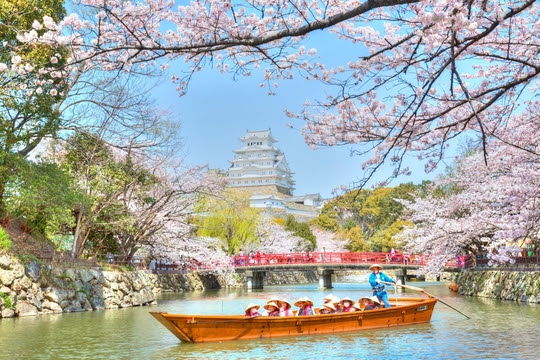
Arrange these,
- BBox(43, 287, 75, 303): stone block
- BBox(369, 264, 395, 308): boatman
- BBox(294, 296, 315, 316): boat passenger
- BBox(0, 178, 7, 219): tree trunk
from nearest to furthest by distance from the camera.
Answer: BBox(294, 296, 315, 316): boat passenger, BBox(369, 264, 395, 308): boatman, BBox(0, 178, 7, 219): tree trunk, BBox(43, 287, 75, 303): stone block

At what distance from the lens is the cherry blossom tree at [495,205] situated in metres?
11.8

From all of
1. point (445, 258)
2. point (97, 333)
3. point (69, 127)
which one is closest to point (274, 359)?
point (97, 333)

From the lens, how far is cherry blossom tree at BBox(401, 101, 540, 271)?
1183 cm

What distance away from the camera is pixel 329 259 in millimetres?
36438

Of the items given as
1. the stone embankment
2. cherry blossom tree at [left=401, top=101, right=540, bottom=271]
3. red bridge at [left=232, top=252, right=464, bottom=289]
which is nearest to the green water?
the stone embankment

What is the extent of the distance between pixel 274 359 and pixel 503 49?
5.92 metres

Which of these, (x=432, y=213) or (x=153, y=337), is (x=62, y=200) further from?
(x=432, y=213)

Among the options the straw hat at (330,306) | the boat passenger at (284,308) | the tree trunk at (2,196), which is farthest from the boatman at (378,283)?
the tree trunk at (2,196)

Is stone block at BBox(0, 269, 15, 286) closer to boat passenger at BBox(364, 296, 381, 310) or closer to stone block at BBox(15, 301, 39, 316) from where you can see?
stone block at BBox(15, 301, 39, 316)

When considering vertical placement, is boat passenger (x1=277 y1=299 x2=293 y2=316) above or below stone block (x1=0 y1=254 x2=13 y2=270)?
below

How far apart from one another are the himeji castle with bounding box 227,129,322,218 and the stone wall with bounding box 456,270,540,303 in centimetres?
5079

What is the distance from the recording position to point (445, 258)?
2358 centimetres

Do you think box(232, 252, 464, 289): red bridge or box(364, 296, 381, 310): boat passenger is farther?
box(232, 252, 464, 289): red bridge

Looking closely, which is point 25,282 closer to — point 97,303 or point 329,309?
A: point 97,303
